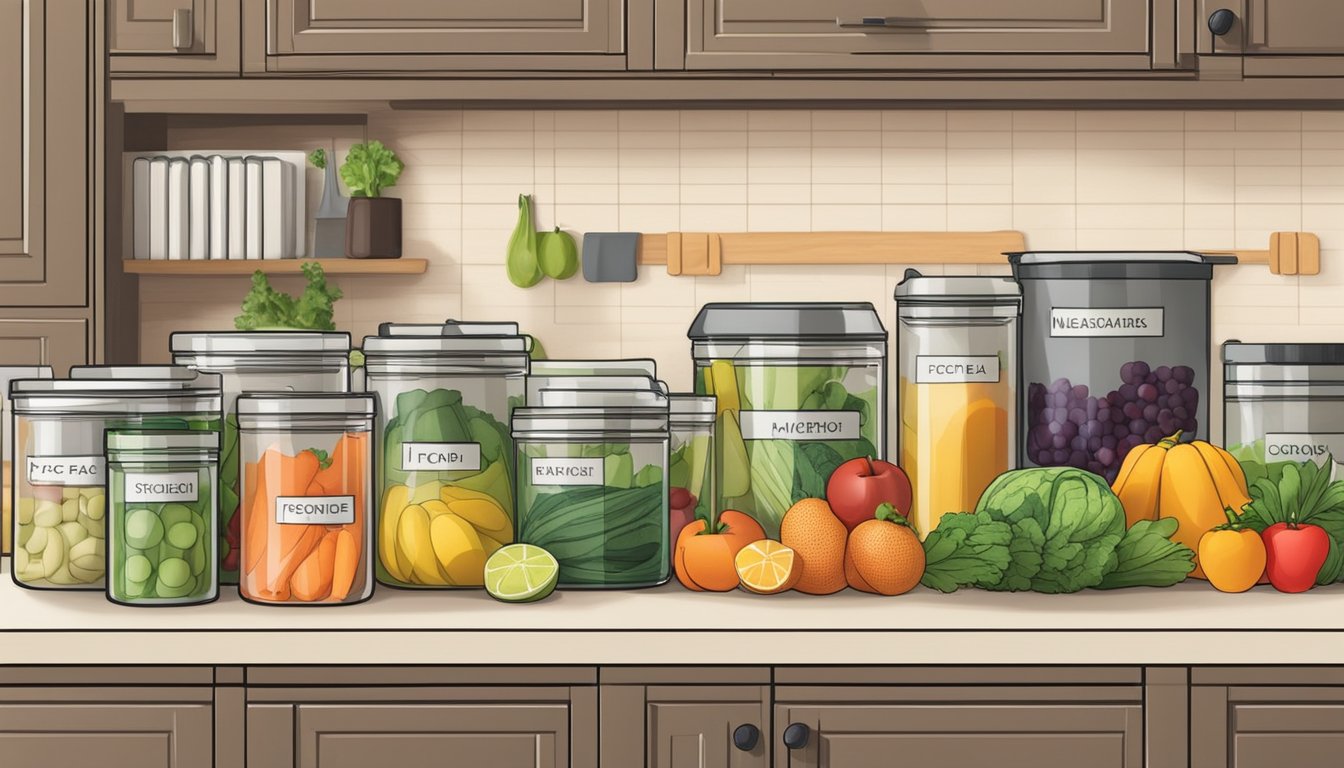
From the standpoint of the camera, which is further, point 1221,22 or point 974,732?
point 1221,22

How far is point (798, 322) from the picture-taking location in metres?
1.43

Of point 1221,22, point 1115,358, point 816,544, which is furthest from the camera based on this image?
point 1221,22

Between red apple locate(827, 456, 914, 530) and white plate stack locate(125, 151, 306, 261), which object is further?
white plate stack locate(125, 151, 306, 261)

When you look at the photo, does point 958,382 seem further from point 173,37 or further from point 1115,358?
Result: point 173,37

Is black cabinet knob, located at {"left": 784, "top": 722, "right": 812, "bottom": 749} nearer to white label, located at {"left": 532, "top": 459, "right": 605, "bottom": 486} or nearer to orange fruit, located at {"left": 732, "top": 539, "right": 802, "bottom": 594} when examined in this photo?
orange fruit, located at {"left": 732, "top": 539, "right": 802, "bottom": 594}

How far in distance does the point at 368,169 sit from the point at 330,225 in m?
0.15

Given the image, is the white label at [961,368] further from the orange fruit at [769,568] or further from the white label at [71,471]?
the white label at [71,471]

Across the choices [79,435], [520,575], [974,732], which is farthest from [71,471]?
[974,732]

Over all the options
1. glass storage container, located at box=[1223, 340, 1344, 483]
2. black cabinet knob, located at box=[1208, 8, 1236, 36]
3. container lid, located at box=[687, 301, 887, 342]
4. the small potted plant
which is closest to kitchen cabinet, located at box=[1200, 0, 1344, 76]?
black cabinet knob, located at box=[1208, 8, 1236, 36]

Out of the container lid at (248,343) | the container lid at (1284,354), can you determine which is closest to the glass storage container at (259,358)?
the container lid at (248,343)

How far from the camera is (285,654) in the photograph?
3.95 ft

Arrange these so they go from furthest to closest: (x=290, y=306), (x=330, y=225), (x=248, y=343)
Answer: (x=330, y=225)
(x=290, y=306)
(x=248, y=343)

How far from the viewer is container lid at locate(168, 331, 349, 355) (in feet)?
4.66

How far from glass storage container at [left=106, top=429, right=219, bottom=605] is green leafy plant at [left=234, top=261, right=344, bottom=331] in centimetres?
69
